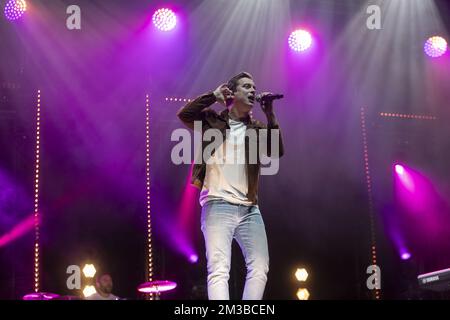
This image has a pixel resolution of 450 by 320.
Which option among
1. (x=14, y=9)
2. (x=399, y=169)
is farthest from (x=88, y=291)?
(x=399, y=169)

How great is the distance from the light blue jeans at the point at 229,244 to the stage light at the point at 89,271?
4.10 meters

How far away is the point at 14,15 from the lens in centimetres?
707

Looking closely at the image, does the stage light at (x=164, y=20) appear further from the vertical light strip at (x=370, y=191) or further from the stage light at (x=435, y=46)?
the stage light at (x=435, y=46)

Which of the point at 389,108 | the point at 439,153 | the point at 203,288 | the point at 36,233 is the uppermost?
the point at 389,108

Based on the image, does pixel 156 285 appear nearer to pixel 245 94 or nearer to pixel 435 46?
pixel 245 94

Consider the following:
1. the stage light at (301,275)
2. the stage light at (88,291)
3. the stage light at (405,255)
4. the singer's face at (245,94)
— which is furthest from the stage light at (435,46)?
the stage light at (88,291)

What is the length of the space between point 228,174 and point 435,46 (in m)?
5.58

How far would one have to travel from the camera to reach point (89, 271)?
7.46m

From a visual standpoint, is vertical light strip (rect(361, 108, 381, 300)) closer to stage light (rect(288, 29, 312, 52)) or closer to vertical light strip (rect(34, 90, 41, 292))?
stage light (rect(288, 29, 312, 52))

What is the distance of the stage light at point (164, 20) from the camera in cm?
758

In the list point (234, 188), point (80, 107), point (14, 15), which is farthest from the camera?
point (80, 107)

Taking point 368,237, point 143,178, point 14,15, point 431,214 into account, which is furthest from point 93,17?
point 431,214

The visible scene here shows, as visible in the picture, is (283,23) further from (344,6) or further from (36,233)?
(36,233)

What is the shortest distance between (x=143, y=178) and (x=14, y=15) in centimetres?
247
